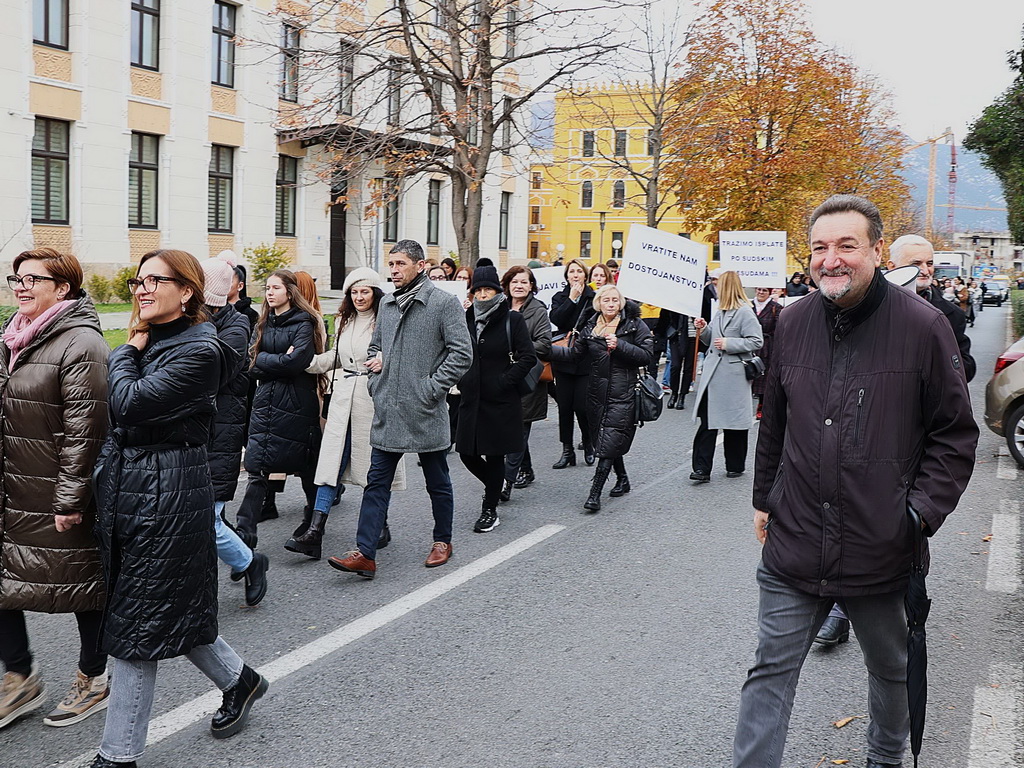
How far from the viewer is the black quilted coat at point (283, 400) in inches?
253

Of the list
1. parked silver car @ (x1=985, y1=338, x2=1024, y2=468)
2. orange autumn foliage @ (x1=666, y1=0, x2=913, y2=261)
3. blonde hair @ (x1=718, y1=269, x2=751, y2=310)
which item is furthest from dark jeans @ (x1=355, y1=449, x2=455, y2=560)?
orange autumn foliage @ (x1=666, y1=0, x2=913, y2=261)

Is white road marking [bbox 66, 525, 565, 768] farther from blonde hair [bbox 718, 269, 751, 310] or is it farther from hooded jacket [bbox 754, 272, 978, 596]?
blonde hair [bbox 718, 269, 751, 310]

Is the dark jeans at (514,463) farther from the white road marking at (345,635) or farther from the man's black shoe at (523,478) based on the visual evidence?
Result: the white road marking at (345,635)

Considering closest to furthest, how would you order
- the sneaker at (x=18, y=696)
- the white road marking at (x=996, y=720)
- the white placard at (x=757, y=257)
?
1. the white road marking at (x=996, y=720)
2. the sneaker at (x=18, y=696)
3. the white placard at (x=757, y=257)

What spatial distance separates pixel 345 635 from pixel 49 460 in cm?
177

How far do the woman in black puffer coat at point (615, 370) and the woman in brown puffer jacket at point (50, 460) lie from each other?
189 inches

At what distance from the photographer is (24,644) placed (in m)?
4.16

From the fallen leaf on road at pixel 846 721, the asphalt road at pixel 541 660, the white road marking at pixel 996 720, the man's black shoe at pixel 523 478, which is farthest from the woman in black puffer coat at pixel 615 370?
the fallen leaf on road at pixel 846 721

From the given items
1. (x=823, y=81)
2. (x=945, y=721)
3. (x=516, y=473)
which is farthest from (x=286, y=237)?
(x=945, y=721)

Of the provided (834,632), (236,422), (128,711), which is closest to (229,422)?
(236,422)

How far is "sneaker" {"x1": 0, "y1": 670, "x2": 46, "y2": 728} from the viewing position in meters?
4.03

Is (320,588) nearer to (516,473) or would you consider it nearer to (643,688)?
(643,688)

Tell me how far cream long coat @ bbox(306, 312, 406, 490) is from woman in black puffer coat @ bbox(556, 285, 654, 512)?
2111 mm

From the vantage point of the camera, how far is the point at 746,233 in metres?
14.2
